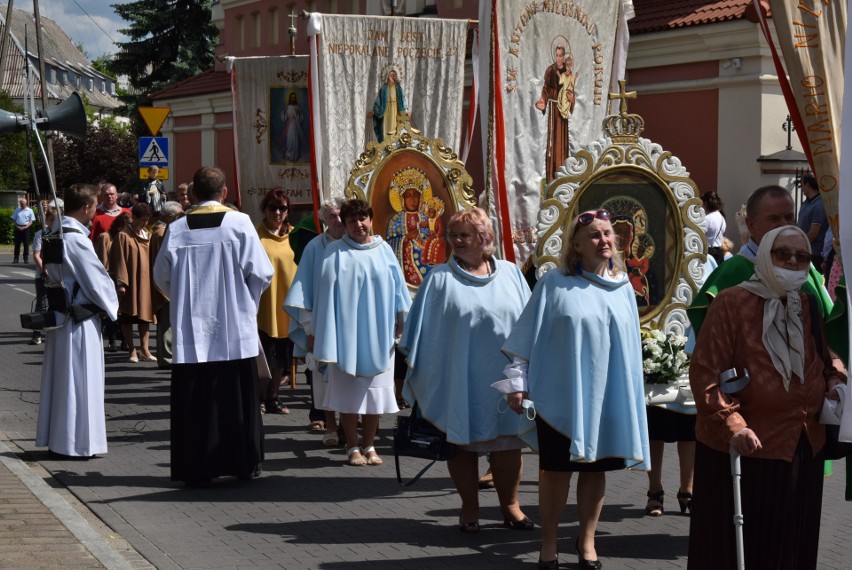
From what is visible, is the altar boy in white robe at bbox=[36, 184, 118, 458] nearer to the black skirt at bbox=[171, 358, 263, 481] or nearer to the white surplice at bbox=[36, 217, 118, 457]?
the white surplice at bbox=[36, 217, 118, 457]

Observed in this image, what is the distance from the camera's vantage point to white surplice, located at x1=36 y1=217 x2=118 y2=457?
9.65 m

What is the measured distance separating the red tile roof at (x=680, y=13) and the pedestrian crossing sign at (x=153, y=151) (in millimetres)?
7874

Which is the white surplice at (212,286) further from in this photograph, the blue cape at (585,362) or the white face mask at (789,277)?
the white face mask at (789,277)

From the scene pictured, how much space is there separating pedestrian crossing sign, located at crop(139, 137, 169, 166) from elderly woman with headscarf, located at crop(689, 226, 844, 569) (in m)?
17.9

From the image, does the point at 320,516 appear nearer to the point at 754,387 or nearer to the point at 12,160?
→ the point at 754,387

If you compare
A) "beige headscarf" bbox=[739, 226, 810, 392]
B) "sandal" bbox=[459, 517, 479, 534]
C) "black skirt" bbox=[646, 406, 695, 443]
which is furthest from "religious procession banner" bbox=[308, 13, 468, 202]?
"beige headscarf" bbox=[739, 226, 810, 392]

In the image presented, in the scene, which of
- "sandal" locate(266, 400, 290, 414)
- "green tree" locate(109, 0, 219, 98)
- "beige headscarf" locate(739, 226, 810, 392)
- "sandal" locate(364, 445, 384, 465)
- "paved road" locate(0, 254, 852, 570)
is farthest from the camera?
"green tree" locate(109, 0, 219, 98)

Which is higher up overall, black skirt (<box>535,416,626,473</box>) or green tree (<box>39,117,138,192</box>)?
green tree (<box>39,117,138,192</box>)

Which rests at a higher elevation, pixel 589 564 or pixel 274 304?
pixel 274 304

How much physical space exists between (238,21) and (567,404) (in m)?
37.1

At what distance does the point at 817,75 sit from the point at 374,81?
20.8ft

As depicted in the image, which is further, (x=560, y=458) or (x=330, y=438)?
(x=330, y=438)

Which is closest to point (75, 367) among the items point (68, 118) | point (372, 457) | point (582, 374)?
point (68, 118)

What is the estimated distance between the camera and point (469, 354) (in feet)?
24.5
